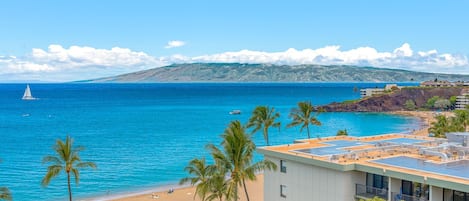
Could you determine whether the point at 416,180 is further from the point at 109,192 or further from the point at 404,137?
the point at 109,192

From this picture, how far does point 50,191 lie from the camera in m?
53.2

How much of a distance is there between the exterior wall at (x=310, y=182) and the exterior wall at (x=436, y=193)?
4.11m

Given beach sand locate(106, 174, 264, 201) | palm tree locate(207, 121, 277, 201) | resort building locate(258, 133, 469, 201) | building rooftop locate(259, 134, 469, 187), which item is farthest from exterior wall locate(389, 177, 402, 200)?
beach sand locate(106, 174, 264, 201)

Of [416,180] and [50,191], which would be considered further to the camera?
[50,191]

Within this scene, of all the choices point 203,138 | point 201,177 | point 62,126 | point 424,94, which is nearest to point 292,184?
point 201,177

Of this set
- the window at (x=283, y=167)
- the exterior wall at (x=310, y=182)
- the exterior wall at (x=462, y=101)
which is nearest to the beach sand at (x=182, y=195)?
the exterior wall at (x=310, y=182)

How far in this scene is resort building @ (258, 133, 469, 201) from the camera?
2312 centimetres

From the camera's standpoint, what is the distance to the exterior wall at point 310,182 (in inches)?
1025

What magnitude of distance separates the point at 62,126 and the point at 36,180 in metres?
63.0

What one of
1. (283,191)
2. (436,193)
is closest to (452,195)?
(436,193)

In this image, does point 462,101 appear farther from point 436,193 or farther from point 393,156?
point 436,193

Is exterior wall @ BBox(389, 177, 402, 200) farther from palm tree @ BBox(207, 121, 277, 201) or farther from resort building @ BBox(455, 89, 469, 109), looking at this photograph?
resort building @ BBox(455, 89, 469, 109)

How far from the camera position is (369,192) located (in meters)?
25.5

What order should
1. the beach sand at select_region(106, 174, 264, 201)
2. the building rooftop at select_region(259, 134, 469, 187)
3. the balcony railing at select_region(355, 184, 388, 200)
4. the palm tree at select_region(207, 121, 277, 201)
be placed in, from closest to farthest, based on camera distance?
the building rooftop at select_region(259, 134, 469, 187)
the balcony railing at select_region(355, 184, 388, 200)
the palm tree at select_region(207, 121, 277, 201)
the beach sand at select_region(106, 174, 264, 201)
